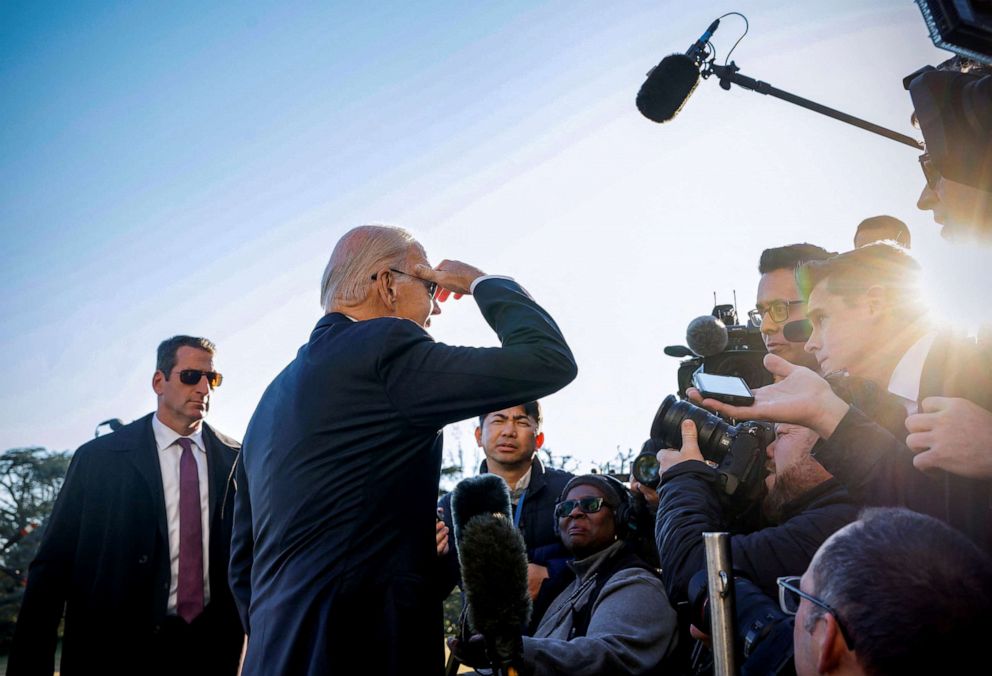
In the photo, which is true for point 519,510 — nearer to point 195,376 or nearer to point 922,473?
point 195,376

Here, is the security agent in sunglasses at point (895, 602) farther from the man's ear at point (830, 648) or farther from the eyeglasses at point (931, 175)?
the eyeglasses at point (931, 175)

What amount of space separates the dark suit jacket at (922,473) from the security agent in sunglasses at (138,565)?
338 centimetres

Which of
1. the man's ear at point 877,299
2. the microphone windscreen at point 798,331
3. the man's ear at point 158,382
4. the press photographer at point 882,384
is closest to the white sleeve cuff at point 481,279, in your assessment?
the press photographer at point 882,384

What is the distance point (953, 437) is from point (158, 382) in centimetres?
457

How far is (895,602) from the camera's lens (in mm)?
1309

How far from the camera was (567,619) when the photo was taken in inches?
144

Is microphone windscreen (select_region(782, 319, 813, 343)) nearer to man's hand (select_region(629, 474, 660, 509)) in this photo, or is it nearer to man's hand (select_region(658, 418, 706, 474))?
man's hand (select_region(629, 474, 660, 509))

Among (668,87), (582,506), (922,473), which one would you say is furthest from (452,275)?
(668,87)

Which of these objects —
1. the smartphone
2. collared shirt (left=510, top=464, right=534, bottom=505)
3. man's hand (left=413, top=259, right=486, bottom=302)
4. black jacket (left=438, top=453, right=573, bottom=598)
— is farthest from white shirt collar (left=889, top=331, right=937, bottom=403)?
collared shirt (left=510, top=464, right=534, bottom=505)

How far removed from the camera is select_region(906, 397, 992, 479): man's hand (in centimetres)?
182

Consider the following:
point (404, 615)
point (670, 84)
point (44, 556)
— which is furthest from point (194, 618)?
point (670, 84)

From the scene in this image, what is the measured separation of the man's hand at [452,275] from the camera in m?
2.29

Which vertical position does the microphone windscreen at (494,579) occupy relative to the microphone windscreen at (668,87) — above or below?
below

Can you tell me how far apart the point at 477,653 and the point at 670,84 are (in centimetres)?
399
